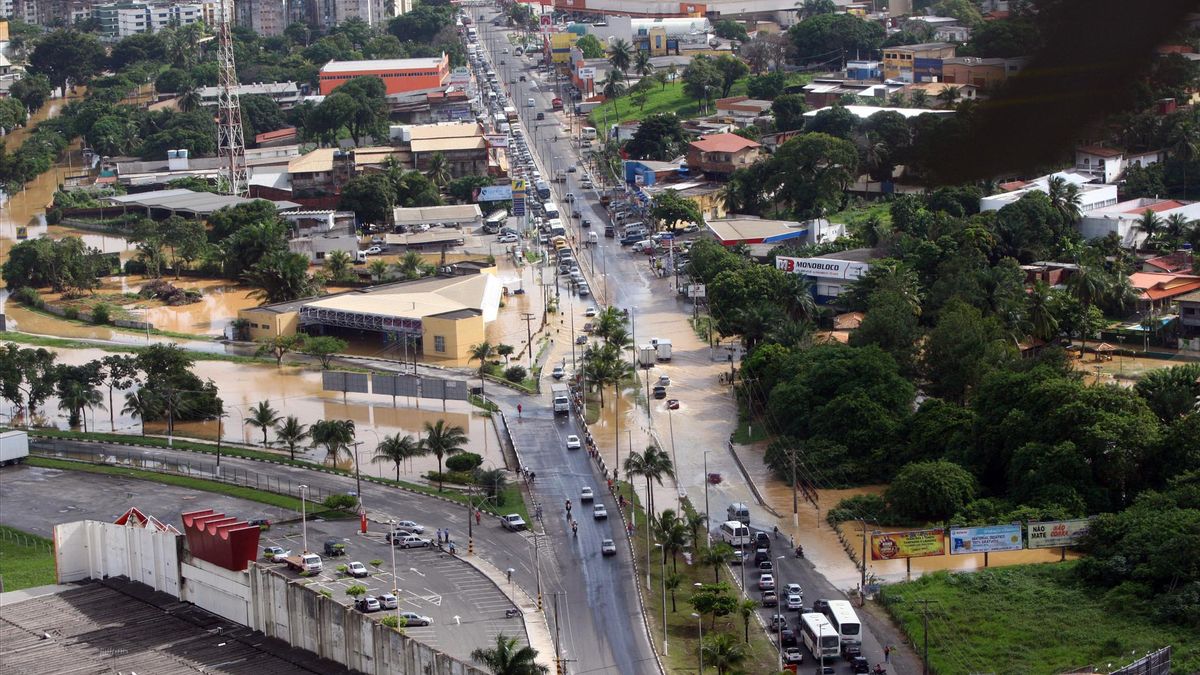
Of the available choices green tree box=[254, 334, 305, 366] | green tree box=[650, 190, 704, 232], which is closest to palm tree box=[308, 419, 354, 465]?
green tree box=[254, 334, 305, 366]

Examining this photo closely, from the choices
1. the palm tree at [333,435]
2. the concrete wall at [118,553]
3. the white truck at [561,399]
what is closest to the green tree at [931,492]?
the white truck at [561,399]

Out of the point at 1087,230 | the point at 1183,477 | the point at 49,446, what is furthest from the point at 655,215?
the point at 1183,477

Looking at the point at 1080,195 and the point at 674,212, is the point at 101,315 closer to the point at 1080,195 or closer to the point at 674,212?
the point at 674,212

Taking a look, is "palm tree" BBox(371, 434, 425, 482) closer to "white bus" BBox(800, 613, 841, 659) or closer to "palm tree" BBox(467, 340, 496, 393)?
"palm tree" BBox(467, 340, 496, 393)

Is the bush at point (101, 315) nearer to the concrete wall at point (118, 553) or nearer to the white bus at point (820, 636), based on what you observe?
the concrete wall at point (118, 553)

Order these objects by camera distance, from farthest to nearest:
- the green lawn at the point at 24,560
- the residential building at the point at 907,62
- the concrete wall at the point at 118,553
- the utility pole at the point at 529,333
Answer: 1. the residential building at the point at 907,62
2. the utility pole at the point at 529,333
3. the green lawn at the point at 24,560
4. the concrete wall at the point at 118,553

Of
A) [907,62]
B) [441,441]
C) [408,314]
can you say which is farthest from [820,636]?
[907,62]
